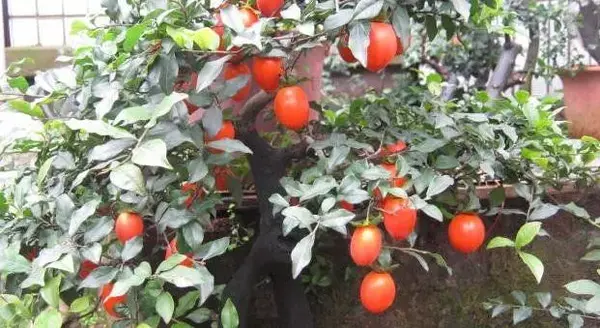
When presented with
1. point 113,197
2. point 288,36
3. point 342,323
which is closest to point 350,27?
point 288,36

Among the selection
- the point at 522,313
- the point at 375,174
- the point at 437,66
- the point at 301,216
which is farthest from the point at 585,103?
the point at 301,216

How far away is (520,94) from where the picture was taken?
1.20 metres

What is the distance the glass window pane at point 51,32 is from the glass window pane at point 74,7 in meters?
0.07

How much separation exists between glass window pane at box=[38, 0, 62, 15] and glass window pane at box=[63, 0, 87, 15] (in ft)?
0.11

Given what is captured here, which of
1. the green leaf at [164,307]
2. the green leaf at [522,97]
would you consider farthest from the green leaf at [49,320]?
the green leaf at [522,97]

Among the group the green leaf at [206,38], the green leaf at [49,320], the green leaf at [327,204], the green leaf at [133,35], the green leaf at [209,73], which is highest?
the green leaf at [206,38]

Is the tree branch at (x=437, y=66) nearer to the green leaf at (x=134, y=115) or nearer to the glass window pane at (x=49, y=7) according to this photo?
the glass window pane at (x=49, y=7)

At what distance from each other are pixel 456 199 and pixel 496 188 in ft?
0.49

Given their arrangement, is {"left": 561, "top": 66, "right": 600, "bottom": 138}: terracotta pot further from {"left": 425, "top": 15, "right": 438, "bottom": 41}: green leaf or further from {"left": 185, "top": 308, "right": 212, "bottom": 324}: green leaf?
{"left": 185, "top": 308, "right": 212, "bottom": 324}: green leaf

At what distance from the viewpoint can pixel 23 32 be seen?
2.84 metres

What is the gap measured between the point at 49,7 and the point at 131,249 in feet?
7.68

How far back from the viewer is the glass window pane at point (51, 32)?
282 cm

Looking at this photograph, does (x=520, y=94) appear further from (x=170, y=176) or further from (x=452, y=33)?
(x=170, y=176)

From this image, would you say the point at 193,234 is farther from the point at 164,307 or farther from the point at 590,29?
the point at 590,29
